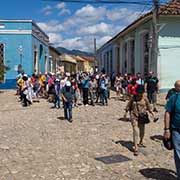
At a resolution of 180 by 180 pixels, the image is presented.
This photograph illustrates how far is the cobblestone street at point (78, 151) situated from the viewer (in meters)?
6.69

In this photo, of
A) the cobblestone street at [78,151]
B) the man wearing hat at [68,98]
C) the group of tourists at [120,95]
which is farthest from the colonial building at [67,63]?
the cobblestone street at [78,151]

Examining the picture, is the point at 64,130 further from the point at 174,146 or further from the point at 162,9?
the point at 162,9

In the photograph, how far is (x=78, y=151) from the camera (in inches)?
330

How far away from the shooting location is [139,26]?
2623 cm

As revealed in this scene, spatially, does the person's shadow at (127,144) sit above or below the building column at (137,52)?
below

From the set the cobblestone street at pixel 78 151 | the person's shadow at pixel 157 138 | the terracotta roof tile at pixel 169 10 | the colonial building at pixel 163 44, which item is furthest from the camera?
the colonial building at pixel 163 44

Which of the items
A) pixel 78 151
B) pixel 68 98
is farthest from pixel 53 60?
pixel 78 151

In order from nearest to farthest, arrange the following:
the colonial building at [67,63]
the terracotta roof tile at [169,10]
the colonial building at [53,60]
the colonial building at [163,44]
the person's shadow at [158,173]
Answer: the person's shadow at [158,173], the terracotta roof tile at [169,10], the colonial building at [163,44], the colonial building at [53,60], the colonial building at [67,63]

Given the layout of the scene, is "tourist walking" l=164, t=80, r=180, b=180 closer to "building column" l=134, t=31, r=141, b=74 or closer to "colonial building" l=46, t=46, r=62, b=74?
"building column" l=134, t=31, r=141, b=74

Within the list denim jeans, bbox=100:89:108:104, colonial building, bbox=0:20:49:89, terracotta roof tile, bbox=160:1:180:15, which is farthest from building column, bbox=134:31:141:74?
denim jeans, bbox=100:89:108:104

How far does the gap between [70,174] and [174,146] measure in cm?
198

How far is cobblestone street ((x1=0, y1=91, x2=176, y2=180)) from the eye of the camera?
6.69m

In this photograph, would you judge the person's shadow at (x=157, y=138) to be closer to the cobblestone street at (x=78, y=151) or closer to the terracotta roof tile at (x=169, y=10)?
the cobblestone street at (x=78, y=151)

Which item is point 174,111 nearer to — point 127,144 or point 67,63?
point 127,144
